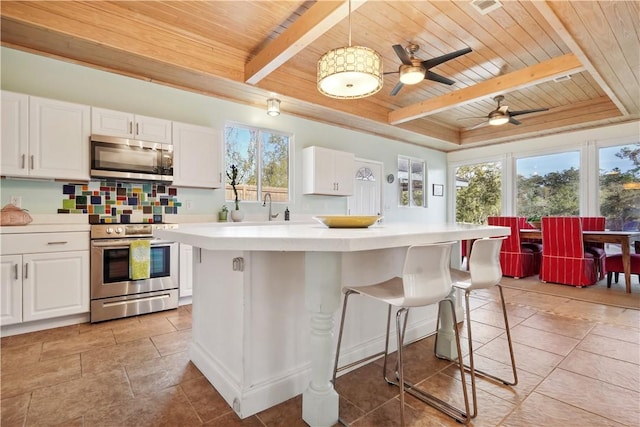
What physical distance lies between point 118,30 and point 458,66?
12.3 ft

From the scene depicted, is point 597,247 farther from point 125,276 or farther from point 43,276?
point 43,276

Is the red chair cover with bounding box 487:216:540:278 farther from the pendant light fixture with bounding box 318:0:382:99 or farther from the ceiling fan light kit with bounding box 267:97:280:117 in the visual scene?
the ceiling fan light kit with bounding box 267:97:280:117

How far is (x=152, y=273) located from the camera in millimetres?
3143

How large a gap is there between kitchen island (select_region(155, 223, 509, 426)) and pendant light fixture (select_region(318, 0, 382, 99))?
1135 mm

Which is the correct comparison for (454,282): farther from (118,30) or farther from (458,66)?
(118,30)

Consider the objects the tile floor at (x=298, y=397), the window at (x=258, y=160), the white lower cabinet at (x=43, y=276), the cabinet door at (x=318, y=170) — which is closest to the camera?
the tile floor at (x=298, y=397)

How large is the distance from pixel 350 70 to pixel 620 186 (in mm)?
5816

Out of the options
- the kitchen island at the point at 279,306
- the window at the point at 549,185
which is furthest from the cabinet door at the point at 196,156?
the window at the point at 549,185

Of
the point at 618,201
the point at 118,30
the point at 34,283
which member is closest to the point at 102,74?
the point at 118,30

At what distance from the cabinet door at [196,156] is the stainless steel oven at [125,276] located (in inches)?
26.9

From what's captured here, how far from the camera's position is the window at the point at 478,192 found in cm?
677

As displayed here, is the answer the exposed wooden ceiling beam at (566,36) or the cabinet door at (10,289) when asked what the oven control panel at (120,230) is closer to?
the cabinet door at (10,289)

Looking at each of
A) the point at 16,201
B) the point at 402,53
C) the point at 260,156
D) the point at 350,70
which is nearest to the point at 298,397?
the point at 350,70

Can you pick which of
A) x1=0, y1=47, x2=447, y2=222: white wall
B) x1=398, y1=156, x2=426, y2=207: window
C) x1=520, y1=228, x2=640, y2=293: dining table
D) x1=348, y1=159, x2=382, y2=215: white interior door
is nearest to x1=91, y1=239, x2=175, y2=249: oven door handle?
x1=0, y1=47, x2=447, y2=222: white wall
